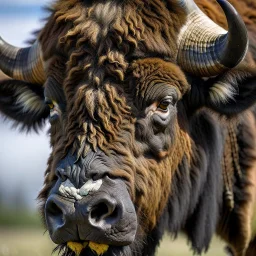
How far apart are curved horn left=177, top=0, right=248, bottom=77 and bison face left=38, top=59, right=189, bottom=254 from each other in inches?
8.8

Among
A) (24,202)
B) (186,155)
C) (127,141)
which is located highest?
(127,141)

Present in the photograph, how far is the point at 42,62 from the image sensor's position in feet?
30.5

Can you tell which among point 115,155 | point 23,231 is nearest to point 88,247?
point 115,155

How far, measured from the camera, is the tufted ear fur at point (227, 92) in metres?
9.01

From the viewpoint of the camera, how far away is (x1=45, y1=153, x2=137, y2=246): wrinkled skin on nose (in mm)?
7738

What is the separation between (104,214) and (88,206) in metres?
0.19

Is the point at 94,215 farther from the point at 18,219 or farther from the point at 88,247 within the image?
the point at 18,219

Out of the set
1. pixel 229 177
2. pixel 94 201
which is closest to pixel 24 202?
pixel 229 177

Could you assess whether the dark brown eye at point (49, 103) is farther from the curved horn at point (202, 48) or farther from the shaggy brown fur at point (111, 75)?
the curved horn at point (202, 48)

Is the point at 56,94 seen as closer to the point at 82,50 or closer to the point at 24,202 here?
the point at 82,50

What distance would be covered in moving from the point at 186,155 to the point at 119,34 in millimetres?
1413

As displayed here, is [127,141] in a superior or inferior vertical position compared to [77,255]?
superior

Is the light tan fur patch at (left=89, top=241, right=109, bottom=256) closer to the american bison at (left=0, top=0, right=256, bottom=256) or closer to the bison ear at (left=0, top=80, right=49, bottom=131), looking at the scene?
the american bison at (left=0, top=0, right=256, bottom=256)

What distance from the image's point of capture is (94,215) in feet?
25.6
